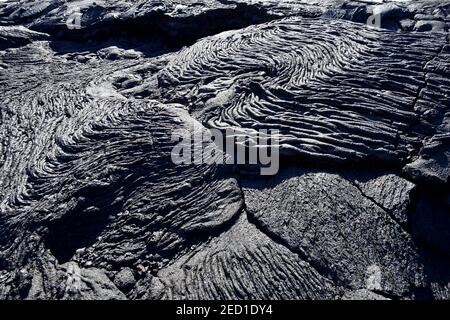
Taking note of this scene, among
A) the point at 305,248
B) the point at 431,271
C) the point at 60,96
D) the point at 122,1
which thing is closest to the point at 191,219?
the point at 305,248

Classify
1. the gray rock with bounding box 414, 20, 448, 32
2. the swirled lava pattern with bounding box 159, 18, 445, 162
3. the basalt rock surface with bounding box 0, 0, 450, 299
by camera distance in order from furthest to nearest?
the gray rock with bounding box 414, 20, 448, 32, the swirled lava pattern with bounding box 159, 18, 445, 162, the basalt rock surface with bounding box 0, 0, 450, 299

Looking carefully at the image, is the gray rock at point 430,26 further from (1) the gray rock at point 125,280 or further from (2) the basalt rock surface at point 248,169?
(1) the gray rock at point 125,280

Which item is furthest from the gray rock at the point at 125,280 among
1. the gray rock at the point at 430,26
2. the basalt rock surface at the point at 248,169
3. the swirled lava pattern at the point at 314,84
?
the gray rock at the point at 430,26

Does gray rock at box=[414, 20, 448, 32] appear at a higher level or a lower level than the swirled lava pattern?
higher

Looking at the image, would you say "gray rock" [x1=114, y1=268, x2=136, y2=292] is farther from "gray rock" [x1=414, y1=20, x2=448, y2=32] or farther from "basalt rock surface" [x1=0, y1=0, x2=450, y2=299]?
"gray rock" [x1=414, y1=20, x2=448, y2=32]

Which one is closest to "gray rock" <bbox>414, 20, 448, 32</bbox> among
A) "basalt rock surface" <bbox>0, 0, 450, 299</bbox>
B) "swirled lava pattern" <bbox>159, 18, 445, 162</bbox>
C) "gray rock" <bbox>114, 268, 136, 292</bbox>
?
"basalt rock surface" <bbox>0, 0, 450, 299</bbox>

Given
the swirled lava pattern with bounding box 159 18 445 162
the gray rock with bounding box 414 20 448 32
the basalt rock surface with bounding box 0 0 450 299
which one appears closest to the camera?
the basalt rock surface with bounding box 0 0 450 299

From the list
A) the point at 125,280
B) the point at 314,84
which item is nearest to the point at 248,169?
the point at 314,84
